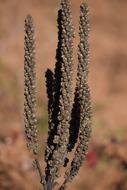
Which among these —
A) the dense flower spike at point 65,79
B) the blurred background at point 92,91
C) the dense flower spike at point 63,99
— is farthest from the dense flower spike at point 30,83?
the blurred background at point 92,91

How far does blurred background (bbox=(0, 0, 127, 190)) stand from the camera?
44.6 ft

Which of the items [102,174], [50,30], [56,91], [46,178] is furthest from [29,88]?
[50,30]

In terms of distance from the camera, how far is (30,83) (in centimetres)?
596

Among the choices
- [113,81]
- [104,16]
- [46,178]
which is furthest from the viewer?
[104,16]

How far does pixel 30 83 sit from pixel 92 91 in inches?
505

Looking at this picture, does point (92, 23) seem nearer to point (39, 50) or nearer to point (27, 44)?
point (39, 50)

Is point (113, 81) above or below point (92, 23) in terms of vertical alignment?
below

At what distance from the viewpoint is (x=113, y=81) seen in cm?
1939

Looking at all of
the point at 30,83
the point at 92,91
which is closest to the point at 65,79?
the point at 30,83

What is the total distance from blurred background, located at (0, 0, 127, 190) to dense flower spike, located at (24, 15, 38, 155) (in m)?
4.53

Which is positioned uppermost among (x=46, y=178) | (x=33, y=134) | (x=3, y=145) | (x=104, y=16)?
(x=104, y=16)

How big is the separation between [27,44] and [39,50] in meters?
14.5

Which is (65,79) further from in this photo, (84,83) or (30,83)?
(30,83)

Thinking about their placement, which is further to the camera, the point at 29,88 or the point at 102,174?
the point at 102,174
